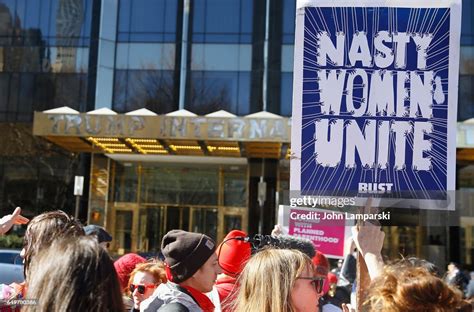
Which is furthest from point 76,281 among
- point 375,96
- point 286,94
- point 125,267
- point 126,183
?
point 126,183

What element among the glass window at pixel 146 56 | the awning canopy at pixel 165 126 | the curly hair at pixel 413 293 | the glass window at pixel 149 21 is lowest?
the curly hair at pixel 413 293

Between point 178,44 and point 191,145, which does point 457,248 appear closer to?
point 191,145

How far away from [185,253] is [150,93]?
880 inches

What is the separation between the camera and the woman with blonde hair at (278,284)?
2.62 meters

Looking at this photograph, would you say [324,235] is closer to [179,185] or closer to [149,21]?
[179,185]

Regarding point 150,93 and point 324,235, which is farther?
point 150,93

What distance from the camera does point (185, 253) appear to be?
317 cm

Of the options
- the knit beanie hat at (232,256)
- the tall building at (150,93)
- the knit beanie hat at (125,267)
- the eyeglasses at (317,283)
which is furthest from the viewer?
the tall building at (150,93)

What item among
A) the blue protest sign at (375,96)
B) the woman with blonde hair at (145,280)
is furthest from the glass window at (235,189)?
the blue protest sign at (375,96)

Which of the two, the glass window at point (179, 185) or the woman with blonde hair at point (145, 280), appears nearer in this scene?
the woman with blonde hair at point (145, 280)

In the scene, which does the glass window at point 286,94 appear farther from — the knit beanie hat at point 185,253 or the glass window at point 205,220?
the knit beanie hat at point 185,253

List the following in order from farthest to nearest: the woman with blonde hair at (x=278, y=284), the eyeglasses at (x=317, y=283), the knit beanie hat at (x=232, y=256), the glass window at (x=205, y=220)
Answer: the glass window at (x=205, y=220)
the knit beanie hat at (x=232, y=256)
the eyeglasses at (x=317, y=283)
the woman with blonde hair at (x=278, y=284)

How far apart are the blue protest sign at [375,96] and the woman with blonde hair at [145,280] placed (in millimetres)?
1507

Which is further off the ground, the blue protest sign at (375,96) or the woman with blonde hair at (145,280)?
the blue protest sign at (375,96)
